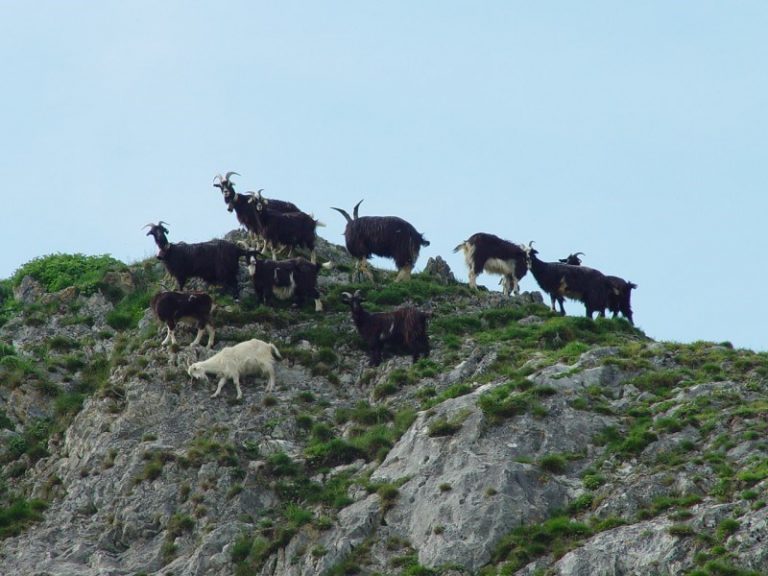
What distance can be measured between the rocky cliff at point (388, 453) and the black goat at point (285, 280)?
426mm

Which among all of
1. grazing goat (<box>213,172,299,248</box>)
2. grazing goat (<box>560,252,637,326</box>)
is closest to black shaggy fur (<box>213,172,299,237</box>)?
grazing goat (<box>213,172,299,248</box>)

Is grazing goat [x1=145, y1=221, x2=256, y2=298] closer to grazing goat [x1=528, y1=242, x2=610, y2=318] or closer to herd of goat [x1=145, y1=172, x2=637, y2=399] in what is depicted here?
herd of goat [x1=145, y1=172, x2=637, y2=399]

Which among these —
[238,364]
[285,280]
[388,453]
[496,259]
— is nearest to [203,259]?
[285,280]

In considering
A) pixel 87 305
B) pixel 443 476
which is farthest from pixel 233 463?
pixel 87 305

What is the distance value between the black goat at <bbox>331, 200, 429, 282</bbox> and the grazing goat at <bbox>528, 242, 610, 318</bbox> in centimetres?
347

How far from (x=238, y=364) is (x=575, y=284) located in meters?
10.2

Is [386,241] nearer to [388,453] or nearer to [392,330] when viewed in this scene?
[392,330]

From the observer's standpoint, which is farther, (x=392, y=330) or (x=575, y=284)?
(x=575, y=284)

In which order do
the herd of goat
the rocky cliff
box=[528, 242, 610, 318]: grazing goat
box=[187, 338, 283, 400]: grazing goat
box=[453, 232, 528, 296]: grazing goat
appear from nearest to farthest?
the rocky cliff, box=[187, 338, 283, 400]: grazing goat, the herd of goat, box=[528, 242, 610, 318]: grazing goat, box=[453, 232, 528, 296]: grazing goat

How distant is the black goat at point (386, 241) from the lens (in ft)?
128

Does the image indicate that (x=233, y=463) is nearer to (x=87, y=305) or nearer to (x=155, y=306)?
(x=155, y=306)

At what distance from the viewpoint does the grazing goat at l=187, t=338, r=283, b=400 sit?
32.7 meters

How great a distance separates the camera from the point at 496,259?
3912cm

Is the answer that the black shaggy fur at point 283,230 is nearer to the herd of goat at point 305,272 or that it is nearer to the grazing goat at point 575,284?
the herd of goat at point 305,272
